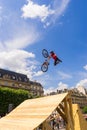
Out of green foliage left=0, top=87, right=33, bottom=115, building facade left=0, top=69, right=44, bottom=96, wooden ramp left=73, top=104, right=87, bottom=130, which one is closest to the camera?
wooden ramp left=73, top=104, right=87, bottom=130

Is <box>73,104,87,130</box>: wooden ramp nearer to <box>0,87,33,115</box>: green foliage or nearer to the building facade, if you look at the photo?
<box>0,87,33,115</box>: green foliage

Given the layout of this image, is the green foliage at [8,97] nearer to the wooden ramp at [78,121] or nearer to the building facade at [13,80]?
the wooden ramp at [78,121]

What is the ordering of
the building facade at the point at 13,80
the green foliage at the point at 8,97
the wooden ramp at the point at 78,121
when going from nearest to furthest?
the wooden ramp at the point at 78,121 < the green foliage at the point at 8,97 < the building facade at the point at 13,80

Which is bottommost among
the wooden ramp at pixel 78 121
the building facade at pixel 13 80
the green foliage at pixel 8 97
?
the wooden ramp at pixel 78 121

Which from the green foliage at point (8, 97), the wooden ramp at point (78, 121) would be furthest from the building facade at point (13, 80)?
the wooden ramp at point (78, 121)

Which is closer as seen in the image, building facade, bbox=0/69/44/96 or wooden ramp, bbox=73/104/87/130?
wooden ramp, bbox=73/104/87/130

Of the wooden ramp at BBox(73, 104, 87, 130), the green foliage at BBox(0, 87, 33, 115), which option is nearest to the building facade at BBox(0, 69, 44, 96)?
the green foliage at BBox(0, 87, 33, 115)

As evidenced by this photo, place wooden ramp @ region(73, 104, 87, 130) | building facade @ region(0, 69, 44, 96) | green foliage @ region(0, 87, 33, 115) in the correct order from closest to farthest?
1. wooden ramp @ region(73, 104, 87, 130)
2. green foliage @ region(0, 87, 33, 115)
3. building facade @ region(0, 69, 44, 96)

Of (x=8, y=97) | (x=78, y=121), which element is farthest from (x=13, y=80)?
(x=78, y=121)

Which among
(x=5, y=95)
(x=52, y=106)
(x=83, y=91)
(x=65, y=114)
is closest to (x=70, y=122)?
(x=65, y=114)

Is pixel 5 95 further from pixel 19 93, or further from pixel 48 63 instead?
pixel 48 63

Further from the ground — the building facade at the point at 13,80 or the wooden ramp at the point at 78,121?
the building facade at the point at 13,80

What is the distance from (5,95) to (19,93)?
433cm

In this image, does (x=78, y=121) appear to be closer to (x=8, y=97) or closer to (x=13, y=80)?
(x=8, y=97)
